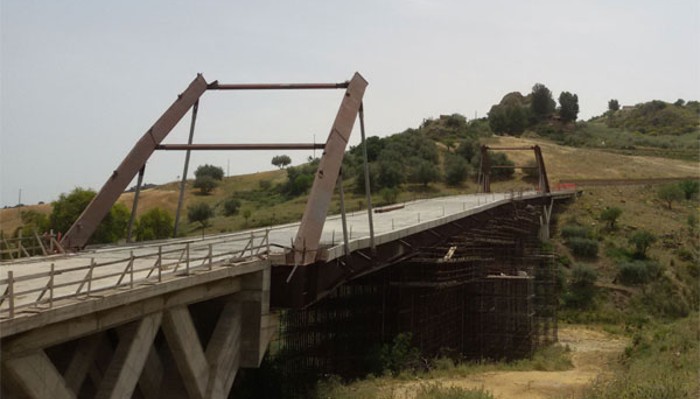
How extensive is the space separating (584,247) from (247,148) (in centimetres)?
4557

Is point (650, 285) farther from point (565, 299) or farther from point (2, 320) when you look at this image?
point (2, 320)

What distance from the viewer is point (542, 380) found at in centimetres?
2742

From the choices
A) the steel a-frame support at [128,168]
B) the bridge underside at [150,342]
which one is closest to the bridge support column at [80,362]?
the bridge underside at [150,342]

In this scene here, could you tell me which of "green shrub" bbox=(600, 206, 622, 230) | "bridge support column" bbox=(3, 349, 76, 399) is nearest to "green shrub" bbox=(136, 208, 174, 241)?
"green shrub" bbox=(600, 206, 622, 230)

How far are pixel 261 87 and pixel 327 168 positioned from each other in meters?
5.44

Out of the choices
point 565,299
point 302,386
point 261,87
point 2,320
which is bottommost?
point 565,299

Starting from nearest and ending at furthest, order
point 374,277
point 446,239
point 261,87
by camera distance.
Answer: point 261,87 → point 374,277 → point 446,239

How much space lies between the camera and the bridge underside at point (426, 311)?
28.3 metres

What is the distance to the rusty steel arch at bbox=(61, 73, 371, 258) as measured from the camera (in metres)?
19.2

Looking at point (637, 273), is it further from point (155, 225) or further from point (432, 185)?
point (155, 225)

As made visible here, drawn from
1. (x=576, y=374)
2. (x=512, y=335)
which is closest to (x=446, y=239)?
(x=512, y=335)

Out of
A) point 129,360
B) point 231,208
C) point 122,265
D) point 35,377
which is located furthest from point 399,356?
point 231,208

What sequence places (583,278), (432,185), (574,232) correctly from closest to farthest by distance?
(583,278), (574,232), (432,185)

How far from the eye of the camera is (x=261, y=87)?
2361 centimetres
